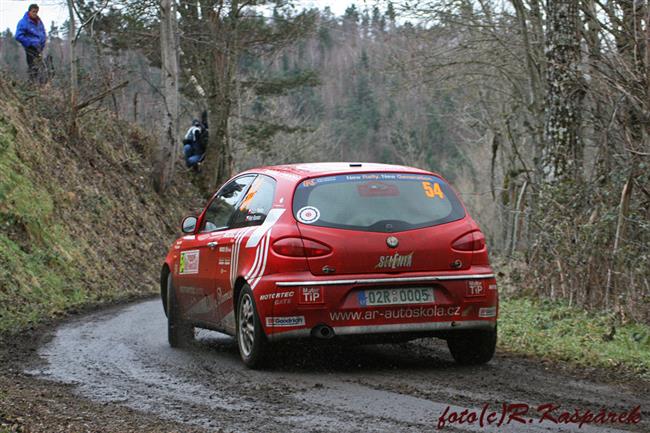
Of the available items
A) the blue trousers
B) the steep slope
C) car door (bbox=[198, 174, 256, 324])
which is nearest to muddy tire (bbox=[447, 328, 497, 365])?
car door (bbox=[198, 174, 256, 324])

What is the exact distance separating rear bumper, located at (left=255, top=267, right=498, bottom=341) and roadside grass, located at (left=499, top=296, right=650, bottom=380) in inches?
48.3

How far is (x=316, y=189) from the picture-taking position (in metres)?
7.70

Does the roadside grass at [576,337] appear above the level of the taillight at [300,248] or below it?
below

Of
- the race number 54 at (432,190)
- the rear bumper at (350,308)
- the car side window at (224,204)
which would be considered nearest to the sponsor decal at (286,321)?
the rear bumper at (350,308)

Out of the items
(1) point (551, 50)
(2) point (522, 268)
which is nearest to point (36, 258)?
(2) point (522, 268)

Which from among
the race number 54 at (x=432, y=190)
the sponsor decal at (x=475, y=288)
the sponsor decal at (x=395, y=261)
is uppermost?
the race number 54 at (x=432, y=190)

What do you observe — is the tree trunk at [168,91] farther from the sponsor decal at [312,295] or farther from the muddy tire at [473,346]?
the sponsor decal at [312,295]

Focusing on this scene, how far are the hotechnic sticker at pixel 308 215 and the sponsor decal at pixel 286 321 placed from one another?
75 cm

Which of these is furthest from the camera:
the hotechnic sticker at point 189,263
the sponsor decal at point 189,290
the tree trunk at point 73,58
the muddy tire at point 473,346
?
the tree trunk at point 73,58

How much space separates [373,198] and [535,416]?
2.68m

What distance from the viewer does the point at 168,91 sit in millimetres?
23797

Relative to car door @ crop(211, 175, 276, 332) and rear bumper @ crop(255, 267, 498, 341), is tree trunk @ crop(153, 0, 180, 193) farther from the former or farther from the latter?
rear bumper @ crop(255, 267, 498, 341)

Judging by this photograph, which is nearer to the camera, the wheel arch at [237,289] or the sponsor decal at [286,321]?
the sponsor decal at [286,321]

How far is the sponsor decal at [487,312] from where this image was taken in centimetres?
755
